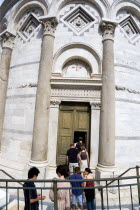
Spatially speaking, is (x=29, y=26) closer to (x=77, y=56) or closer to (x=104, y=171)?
(x=77, y=56)

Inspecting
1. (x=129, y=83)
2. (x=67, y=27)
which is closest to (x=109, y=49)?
(x=129, y=83)

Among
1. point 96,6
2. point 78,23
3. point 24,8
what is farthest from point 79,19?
point 24,8

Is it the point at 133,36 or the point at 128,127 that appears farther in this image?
the point at 133,36

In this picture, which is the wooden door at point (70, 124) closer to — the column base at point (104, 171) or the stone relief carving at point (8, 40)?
the column base at point (104, 171)

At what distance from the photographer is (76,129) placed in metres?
7.04

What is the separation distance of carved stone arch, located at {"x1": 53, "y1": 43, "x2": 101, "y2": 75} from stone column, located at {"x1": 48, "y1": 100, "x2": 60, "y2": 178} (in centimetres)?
169

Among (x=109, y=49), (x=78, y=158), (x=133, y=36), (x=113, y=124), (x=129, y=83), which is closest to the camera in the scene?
(x=78, y=158)

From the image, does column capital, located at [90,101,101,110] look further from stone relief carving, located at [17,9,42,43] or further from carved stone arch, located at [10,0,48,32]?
carved stone arch, located at [10,0,48,32]

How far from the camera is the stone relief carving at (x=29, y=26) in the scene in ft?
26.3

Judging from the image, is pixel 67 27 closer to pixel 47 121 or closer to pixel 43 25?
pixel 43 25

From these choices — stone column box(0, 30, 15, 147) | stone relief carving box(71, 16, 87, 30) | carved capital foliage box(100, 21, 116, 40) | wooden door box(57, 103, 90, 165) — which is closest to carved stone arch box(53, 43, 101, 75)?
carved capital foliage box(100, 21, 116, 40)

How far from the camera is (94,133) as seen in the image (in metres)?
6.75

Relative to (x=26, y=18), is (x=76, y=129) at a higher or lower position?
lower

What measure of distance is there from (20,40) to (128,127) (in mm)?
7448
